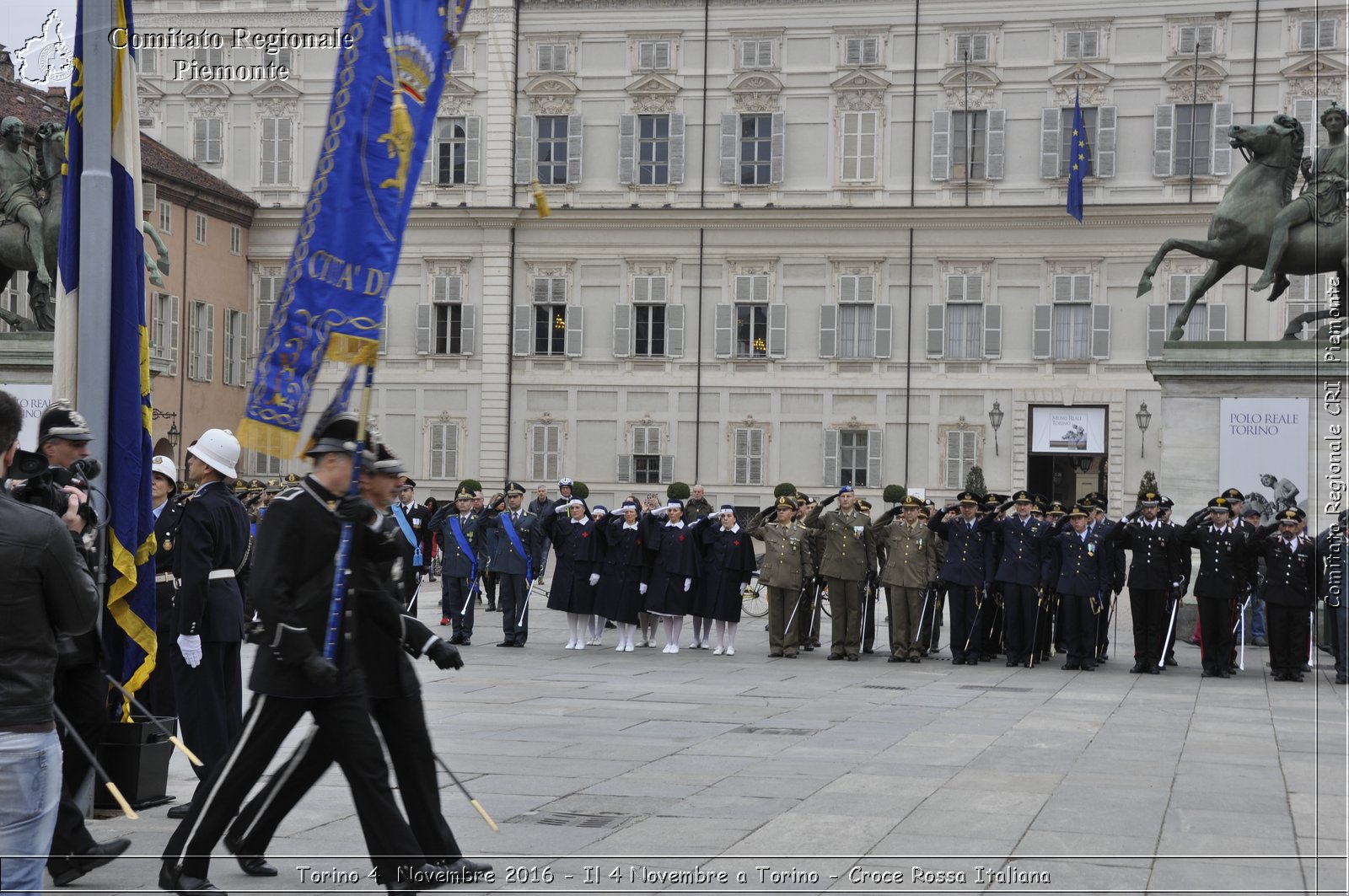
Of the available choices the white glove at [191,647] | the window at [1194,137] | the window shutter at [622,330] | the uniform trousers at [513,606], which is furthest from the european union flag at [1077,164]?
the white glove at [191,647]

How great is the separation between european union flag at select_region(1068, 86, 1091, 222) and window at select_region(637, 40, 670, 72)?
11157 mm

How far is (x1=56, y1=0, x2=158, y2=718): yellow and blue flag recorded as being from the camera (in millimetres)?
8555

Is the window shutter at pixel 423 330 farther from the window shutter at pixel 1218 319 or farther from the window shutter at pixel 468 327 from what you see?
the window shutter at pixel 1218 319

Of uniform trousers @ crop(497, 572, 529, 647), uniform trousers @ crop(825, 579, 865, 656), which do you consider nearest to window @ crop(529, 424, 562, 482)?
uniform trousers @ crop(497, 572, 529, 647)

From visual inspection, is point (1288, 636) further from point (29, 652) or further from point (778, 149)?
point (778, 149)

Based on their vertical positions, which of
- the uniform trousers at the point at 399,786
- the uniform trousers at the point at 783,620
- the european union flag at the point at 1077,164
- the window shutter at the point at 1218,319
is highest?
the european union flag at the point at 1077,164

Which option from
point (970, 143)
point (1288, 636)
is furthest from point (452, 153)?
point (1288, 636)

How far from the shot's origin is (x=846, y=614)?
63.7ft

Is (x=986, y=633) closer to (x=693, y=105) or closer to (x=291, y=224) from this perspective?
(x=693, y=105)

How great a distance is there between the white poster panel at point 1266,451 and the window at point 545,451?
951 inches

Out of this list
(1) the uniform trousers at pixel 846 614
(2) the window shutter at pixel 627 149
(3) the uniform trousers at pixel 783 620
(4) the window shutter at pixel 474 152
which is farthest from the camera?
(4) the window shutter at pixel 474 152

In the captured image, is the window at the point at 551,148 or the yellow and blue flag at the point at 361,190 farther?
the window at the point at 551,148

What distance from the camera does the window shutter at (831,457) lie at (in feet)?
138

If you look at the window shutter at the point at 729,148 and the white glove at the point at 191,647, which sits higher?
the window shutter at the point at 729,148
